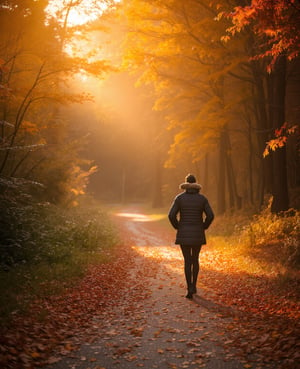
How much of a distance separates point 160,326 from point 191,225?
2.35 meters

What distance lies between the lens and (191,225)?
745cm

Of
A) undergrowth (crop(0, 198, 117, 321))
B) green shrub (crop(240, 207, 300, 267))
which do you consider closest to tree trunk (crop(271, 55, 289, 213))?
green shrub (crop(240, 207, 300, 267))

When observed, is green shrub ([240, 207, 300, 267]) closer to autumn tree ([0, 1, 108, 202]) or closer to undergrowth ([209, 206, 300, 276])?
undergrowth ([209, 206, 300, 276])

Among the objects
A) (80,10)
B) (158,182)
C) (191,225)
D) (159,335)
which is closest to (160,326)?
(159,335)

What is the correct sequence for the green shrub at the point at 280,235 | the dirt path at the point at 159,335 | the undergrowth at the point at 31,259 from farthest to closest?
the green shrub at the point at 280,235
the undergrowth at the point at 31,259
the dirt path at the point at 159,335

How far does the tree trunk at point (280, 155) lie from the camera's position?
11984 mm

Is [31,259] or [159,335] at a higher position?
[31,259]

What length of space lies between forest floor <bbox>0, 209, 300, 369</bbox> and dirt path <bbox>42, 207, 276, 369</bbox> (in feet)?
0.04

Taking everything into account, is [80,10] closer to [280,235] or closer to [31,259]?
[31,259]

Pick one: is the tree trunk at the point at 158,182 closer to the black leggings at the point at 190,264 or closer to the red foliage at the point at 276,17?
the red foliage at the point at 276,17

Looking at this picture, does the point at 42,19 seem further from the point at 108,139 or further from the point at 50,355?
the point at 108,139

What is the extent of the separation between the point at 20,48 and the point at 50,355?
874 cm

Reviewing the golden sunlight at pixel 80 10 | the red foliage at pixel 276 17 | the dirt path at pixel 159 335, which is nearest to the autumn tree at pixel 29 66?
the golden sunlight at pixel 80 10

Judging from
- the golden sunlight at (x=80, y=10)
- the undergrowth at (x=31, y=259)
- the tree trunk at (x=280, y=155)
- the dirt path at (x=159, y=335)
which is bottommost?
the dirt path at (x=159, y=335)
